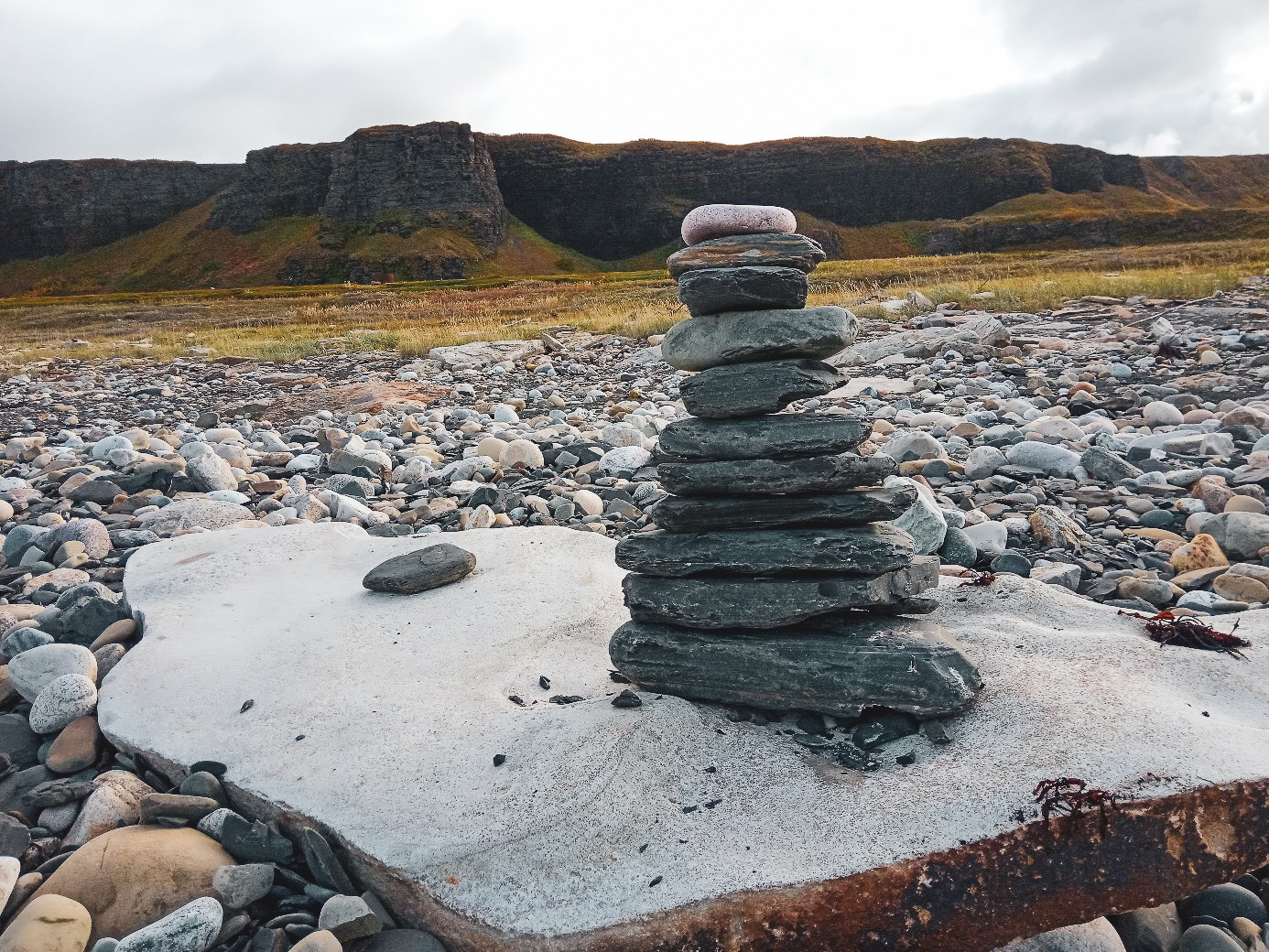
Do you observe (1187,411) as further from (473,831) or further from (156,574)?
(156,574)

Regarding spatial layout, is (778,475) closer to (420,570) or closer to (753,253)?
(753,253)

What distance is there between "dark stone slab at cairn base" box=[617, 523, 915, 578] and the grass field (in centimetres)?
1576

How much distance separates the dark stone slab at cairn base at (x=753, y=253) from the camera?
3.87m

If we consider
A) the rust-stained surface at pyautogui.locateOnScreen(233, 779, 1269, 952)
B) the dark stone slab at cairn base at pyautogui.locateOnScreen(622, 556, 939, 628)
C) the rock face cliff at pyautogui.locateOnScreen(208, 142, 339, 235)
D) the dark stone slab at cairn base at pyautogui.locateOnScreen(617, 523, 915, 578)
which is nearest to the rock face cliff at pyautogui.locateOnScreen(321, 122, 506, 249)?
the rock face cliff at pyautogui.locateOnScreen(208, 142, 339, 235)

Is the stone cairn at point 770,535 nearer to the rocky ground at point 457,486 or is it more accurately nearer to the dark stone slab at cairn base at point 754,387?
the dark stone slab at cairn base at point 754,387

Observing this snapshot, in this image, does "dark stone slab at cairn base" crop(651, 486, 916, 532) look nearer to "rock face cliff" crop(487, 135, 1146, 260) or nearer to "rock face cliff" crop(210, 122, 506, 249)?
"rock face cliff" crop(210, 122, 506, 249)

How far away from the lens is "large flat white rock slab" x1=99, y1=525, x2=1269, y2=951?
2510 mm

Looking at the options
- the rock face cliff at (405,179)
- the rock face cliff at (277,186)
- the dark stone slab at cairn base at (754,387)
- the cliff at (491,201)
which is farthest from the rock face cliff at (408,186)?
the dark stone slab at cairn base at (754,387)

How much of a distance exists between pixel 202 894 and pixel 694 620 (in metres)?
2.07

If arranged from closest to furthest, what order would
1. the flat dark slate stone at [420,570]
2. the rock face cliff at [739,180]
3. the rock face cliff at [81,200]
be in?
the flat dark slate stone at [420,570], the rock face cliff at [739,180], the rock face cliff at [81,200]

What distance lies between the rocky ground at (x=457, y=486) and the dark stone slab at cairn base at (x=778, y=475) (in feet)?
4.84

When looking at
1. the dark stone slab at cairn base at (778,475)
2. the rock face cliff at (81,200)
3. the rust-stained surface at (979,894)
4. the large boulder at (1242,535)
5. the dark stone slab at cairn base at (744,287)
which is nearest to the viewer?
the rust-stained surface at (979,894)

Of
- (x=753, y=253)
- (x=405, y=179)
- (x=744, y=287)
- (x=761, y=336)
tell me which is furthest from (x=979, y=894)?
(x=405, y=179)

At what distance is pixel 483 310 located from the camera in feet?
109
